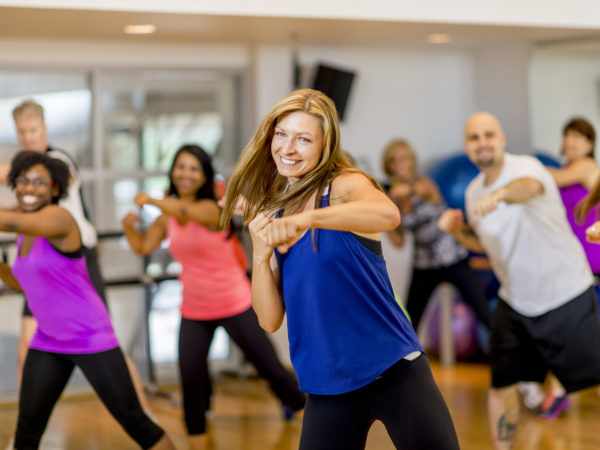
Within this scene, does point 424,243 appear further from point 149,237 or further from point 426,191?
point 149,237

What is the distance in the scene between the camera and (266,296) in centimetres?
227

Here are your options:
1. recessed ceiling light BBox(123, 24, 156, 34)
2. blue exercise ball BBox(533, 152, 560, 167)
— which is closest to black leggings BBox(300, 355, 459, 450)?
recessed ceiling light BBox(123, 24, 156, 34)

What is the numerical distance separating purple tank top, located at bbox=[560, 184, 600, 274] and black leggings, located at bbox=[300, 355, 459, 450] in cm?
236

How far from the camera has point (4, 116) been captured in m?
5.42

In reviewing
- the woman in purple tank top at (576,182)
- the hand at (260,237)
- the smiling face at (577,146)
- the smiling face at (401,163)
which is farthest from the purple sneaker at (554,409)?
the hand at (260,237)

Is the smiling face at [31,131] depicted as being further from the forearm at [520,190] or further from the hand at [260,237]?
the hand at [260,237]

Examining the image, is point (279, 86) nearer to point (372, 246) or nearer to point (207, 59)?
point (207, 59)

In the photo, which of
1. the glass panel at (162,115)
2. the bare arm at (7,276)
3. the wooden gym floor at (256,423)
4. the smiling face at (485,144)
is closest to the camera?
the bare arm at (7,276)

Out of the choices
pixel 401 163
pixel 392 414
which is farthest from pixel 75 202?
pixel 392 414

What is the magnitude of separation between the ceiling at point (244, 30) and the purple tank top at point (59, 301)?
1680 mm

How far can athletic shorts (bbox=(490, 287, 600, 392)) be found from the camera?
346cm

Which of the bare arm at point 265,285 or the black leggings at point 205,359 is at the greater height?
the bare arm at point 265,285

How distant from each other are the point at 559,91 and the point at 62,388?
163 inches

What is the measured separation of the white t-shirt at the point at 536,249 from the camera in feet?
11.4
